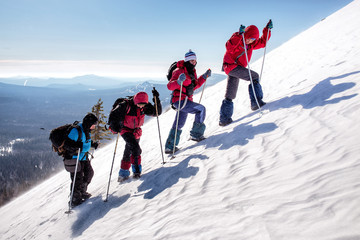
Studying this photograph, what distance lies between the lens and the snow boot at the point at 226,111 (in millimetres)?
6902

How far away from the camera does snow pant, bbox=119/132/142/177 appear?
580cm

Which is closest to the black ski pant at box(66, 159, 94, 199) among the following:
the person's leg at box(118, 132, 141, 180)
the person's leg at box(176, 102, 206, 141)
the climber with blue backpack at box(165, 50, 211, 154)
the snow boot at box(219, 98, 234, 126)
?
the person's leg at box(118, 132, 141, 180)

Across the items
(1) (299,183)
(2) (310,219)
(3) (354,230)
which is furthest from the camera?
(1) (299,183)

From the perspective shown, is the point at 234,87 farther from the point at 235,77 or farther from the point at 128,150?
the point at 128,150

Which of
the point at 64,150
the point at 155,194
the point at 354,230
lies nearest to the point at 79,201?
the point at 64,150

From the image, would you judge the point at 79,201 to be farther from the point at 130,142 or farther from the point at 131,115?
the point at 131,115

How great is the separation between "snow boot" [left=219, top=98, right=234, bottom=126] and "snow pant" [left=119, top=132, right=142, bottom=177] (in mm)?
3100

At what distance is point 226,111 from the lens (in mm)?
7148

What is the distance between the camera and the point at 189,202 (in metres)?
3.58

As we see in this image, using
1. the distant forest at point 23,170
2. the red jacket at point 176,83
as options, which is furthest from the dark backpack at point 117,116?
the distant forest at point 23,170

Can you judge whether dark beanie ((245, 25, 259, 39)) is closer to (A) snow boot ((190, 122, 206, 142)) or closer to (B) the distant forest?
(A) snow boot ((190, 122, 206, 142))

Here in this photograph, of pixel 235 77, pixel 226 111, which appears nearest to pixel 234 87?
pixel 235 77

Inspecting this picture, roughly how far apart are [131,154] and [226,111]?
3.48 m

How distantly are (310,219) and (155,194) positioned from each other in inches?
126
